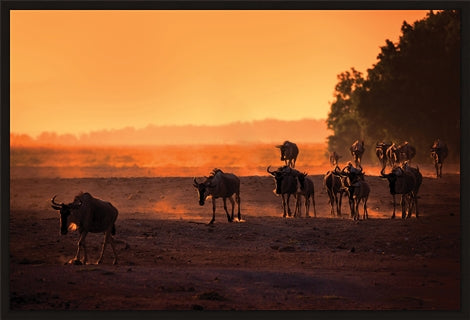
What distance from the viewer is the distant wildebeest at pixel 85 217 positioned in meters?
27.6

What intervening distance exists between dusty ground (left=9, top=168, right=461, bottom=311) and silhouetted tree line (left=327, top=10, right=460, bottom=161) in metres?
9.14

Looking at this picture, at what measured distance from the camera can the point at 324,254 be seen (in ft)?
103

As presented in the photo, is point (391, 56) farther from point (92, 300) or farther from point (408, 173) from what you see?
point (92, 300)

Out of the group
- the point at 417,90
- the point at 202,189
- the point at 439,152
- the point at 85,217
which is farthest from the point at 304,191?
the point at 417,90

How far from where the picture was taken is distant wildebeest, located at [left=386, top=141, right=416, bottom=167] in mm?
53969

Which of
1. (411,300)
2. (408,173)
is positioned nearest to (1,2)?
(411,300)

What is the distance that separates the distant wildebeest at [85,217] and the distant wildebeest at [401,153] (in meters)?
28.6

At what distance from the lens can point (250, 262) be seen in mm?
29891

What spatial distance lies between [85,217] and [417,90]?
3316 cm

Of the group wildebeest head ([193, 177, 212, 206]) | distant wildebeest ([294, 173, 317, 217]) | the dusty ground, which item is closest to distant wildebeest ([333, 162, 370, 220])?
the dusty ground

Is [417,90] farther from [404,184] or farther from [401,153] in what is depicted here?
[404,184]

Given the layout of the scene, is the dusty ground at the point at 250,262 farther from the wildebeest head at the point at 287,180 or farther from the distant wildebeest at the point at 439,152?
the distant wildebeest at the point at 439,152

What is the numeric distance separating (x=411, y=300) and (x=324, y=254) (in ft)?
19.1

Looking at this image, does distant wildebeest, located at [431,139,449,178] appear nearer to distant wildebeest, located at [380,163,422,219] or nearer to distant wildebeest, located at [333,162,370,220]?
distant wildebeest, located at [380,163,422,219]
